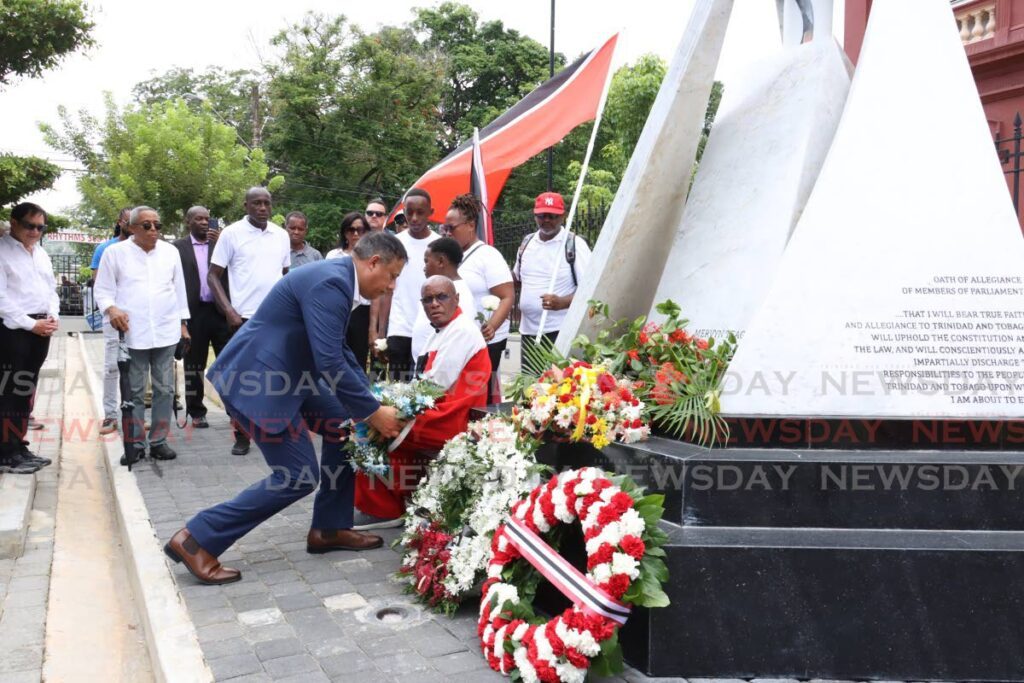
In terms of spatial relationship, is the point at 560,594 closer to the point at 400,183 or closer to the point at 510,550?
the point at 510,550

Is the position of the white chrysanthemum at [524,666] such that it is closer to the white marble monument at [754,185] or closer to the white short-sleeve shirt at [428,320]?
the white marble monument at [754,185]

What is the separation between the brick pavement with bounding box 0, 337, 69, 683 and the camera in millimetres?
3617

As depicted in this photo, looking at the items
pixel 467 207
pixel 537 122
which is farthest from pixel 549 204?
pixel 537 122

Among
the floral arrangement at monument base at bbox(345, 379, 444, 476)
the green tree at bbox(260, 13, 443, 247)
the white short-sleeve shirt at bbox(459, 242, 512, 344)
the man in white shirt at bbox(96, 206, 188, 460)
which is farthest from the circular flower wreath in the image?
the green tree at bbox(260, 13, 443, 247)

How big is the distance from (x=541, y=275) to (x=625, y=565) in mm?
3482

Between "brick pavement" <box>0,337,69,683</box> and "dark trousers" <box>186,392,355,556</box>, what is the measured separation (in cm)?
80

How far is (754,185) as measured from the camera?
438cm

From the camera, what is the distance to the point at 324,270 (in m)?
4.12

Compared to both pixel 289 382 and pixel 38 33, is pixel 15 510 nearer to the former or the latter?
pixel 289 382

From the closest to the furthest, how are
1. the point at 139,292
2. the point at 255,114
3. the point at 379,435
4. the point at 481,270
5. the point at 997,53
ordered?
the point at 379,435
the point at 481,270
the point at 139,292
the point at 997,53
the point at 255,114

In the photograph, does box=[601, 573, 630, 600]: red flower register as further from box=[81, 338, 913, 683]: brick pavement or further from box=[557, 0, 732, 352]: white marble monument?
box=[557, 0, 732, 352]: white marble monument

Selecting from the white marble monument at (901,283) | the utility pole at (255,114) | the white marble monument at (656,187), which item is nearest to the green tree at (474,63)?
the utility pole at (255,114)

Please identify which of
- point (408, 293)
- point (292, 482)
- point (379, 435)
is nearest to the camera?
point (292, 482)

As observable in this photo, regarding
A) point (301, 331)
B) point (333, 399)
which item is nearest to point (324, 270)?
point (301, 331)
